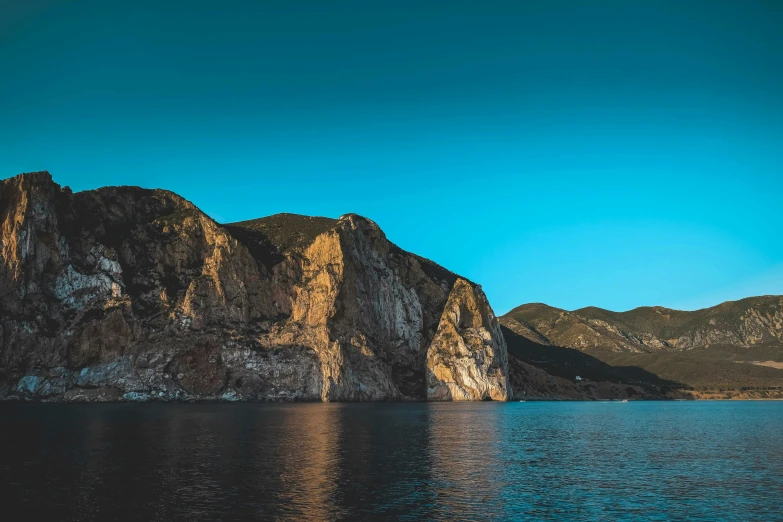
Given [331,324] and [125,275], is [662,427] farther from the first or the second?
[125,275]

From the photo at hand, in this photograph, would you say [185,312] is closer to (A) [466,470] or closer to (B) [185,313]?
(B) [185,313]

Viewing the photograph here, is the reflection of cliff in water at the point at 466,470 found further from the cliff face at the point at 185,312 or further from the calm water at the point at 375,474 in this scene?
the cliff face at the point at 185,312

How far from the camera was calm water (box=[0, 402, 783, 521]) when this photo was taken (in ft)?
102

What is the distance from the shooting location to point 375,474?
41.9m

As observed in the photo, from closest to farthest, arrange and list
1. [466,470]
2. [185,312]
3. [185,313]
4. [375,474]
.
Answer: [375,474] → [466,470] → [185,313] → [185,312]

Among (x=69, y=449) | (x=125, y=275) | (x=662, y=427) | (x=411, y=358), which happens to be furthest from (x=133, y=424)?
(x=411, y=358)

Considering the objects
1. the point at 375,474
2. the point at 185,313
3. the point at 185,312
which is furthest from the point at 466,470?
the point at 185,312

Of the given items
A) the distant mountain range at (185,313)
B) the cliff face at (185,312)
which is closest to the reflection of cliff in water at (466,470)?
the distant mountain range at (185,313)

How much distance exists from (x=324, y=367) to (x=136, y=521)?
448 feet

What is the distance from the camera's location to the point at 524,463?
49.4 meters

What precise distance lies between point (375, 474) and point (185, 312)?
13007cm

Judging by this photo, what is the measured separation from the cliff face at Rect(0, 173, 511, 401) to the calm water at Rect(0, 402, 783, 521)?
7520 cm

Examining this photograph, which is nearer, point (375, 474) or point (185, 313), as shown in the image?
point (375, 474)

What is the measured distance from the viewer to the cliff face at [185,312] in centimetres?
14325
